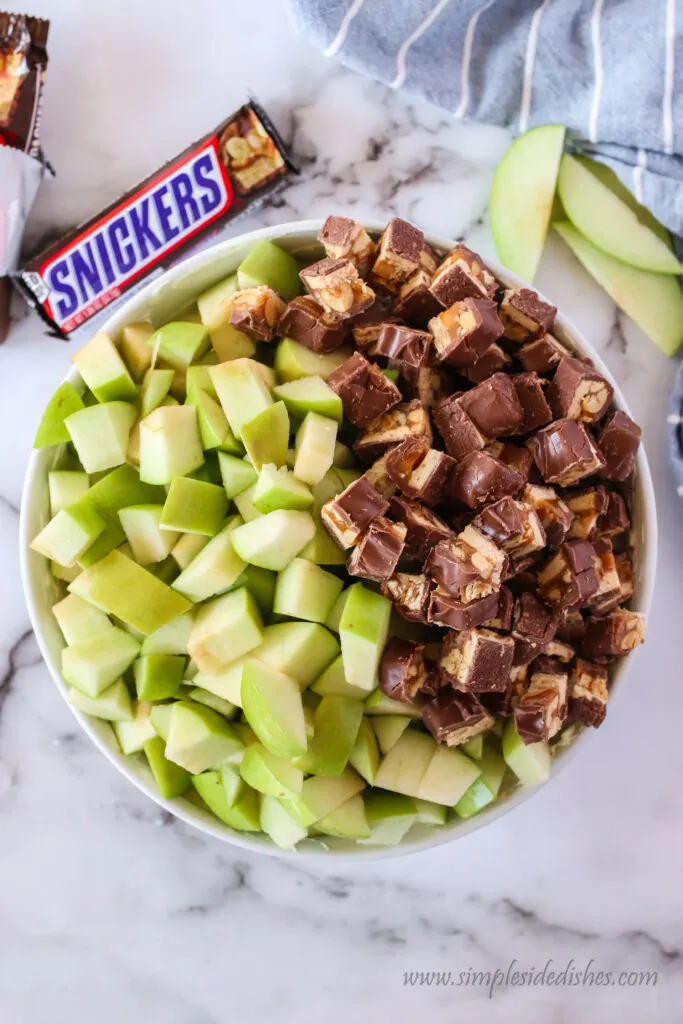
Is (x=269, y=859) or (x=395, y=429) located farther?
(x=269, y=859)

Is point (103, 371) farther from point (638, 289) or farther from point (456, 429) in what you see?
point (638, 289)

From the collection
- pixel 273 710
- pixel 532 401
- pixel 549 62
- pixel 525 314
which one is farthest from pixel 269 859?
pixel 549 62

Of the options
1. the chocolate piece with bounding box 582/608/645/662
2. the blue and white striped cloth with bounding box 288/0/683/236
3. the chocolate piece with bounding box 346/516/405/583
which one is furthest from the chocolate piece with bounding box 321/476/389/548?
the blue and white striped cloth with bounding box 288/0/683/236

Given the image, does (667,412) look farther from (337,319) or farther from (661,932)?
(661,932)

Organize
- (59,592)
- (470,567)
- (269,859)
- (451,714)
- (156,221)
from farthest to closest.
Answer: (269,859)
(156,221)
(59,592)
(451,714)
(470,567)

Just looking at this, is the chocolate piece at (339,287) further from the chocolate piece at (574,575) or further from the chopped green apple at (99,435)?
the chocolate piece at (574,575)

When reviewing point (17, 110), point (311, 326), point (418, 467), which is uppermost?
point (17, 110)

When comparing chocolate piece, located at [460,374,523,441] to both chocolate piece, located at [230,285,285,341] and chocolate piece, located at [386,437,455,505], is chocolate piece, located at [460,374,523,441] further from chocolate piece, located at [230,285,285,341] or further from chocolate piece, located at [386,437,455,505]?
chocolate piece, located at [230,285,285,341]
